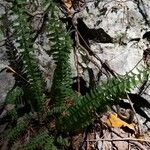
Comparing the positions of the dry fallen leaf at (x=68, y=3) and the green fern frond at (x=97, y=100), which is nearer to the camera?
the green fern frond at (x=97, y=100)

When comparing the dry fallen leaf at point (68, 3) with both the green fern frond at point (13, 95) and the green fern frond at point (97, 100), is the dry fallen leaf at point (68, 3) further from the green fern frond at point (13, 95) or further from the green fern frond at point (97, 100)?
the green fern frond at point (97, 100)

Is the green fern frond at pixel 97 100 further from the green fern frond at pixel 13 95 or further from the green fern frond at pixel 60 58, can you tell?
the green fern frond at pixel 13 95

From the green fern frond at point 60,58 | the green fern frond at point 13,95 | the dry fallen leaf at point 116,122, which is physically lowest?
the dry fallen leaf at point 116,122

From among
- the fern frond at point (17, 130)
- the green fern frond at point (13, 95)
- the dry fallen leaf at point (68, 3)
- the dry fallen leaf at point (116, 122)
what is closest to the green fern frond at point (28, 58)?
the green fern frond at point (13, 95)

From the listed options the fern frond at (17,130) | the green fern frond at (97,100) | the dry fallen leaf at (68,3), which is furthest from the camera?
the dry fallen leaf at (68,3)

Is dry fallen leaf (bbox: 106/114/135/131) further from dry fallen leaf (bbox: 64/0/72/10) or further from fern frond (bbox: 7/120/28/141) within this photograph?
dry fallen leaf (bbox: 64/0/72/10)

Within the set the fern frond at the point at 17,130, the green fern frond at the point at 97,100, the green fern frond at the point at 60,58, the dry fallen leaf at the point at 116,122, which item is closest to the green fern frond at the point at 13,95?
the fern frond at the point at 17,130

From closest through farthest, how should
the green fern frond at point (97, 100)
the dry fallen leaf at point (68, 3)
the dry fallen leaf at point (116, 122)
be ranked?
1. the green fern frond at point (97, 100)
2. the dry fallen leaf at point (116, 122)
3. the dry fallen leaf at point (68, 3)

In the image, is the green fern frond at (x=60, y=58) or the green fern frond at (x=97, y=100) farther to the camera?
the green fern frond at (x=60, y=58)

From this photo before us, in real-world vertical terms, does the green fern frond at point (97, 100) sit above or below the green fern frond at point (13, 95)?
below

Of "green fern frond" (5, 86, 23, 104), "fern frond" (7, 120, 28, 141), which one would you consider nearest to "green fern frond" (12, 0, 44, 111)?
"green fern frond" (5, 86, 23, 104)

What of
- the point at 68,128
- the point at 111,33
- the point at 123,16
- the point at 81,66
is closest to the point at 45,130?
the point at 68,128
